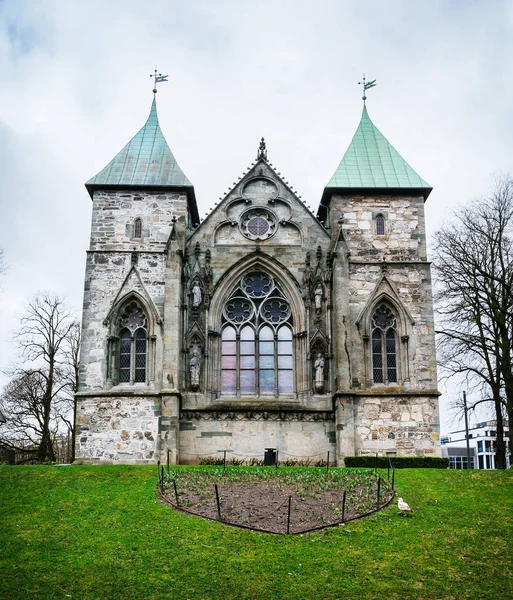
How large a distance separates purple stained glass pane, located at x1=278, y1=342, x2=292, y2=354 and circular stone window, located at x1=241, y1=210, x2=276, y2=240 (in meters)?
4.17

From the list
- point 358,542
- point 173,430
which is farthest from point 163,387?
point 358,542

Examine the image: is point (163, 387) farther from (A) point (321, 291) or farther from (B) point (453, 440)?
(B) point (453, 440)

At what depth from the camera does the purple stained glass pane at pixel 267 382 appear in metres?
32.1

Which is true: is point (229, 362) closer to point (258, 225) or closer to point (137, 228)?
point (258, 225)

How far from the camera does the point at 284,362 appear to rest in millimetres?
32406

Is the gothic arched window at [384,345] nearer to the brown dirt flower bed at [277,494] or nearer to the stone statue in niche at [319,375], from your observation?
the stone statue in niche at [319,375]

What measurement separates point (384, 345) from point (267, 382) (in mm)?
4515

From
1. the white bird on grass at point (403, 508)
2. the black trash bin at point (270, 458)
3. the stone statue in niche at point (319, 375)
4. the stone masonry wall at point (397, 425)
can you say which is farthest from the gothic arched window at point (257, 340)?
the white bird on grass at point (403, 508)

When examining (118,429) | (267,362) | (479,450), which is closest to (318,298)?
(267,362)

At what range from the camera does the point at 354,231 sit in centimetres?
3312

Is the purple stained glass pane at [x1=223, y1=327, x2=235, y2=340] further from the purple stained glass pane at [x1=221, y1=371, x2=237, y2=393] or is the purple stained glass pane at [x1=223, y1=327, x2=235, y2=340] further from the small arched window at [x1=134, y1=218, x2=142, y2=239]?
the small arched window at [x1=134, y1=218, x2=142, y2=239]

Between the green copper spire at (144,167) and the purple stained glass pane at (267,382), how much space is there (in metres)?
7.76

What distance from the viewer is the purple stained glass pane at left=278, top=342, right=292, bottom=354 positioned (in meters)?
32.5

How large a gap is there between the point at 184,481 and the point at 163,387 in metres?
5.93
